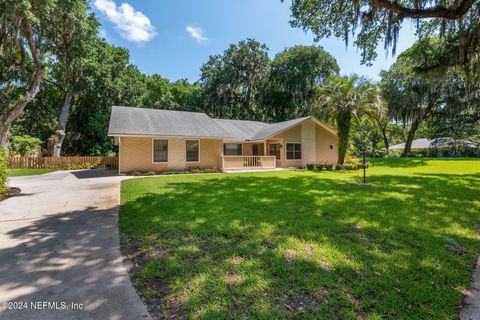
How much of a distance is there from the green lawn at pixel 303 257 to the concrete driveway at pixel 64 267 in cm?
27

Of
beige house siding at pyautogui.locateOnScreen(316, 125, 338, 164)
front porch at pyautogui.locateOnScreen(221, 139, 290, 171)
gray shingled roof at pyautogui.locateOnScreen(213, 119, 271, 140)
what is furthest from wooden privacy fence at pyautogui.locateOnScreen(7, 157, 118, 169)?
beige house siding at pyautogui.locateOnScreen(316, 125, 338, 164)

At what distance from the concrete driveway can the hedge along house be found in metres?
8.91

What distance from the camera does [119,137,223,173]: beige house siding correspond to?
14.3 m

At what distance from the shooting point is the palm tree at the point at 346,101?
15703mm

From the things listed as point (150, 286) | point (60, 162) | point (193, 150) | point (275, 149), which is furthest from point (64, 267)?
point (60, 162)

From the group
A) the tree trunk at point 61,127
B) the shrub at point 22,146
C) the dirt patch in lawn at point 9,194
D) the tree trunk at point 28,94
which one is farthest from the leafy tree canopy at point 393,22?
the shrub at point 22,146

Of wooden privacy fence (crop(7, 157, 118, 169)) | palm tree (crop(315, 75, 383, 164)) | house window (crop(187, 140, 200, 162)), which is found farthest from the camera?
wooden privacy fence (crop(7, 157, 118, 169))

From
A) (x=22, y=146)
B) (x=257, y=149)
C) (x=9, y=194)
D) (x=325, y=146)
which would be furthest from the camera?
(x=22, y=146)

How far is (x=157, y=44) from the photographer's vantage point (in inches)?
931

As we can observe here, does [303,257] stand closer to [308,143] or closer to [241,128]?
[308,143]

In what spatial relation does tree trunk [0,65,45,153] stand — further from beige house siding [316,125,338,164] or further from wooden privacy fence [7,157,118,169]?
beige house siding [316,125,338,164]

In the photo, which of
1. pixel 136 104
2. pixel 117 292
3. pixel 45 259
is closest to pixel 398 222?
pixel 117 292

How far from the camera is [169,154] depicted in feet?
50.1

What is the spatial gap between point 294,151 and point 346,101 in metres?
5.22
